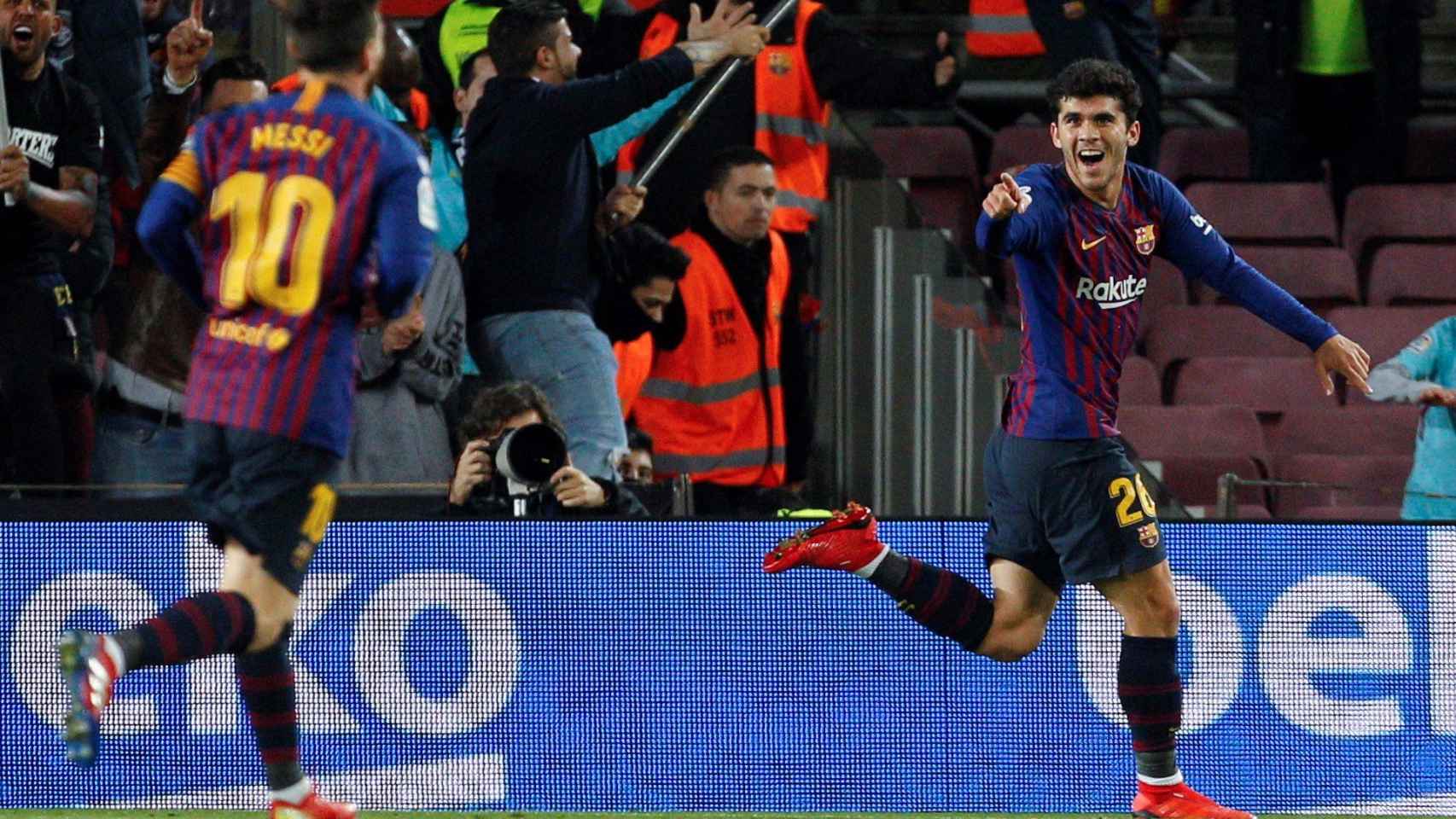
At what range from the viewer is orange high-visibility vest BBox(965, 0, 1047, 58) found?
1037 cm

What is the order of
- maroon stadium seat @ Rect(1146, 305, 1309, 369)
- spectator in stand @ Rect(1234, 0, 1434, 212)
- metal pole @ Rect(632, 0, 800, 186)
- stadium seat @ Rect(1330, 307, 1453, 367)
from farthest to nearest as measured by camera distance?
spectator in stand @ Rect(1234, 0, 1434, 212) < maroon stadium seat @ Rect(1146, 305, 1309, 369) < stadium seat @ Rect(1330, 307, 1453, 367) < metal pole @ Rect(632, 0, 800, 186)

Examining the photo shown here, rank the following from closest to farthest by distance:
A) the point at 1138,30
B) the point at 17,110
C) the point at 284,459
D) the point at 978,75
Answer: the point at 284,459, the point at 17,110, the point at 1138,30, the point at 978,75

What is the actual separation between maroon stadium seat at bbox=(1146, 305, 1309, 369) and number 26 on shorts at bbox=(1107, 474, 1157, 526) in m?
4.23

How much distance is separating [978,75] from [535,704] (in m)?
5.87

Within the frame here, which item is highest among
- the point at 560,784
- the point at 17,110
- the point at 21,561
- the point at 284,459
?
the point at 17,110

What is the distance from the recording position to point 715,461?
27.2 ft

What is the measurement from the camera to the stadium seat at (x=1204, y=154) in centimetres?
1079

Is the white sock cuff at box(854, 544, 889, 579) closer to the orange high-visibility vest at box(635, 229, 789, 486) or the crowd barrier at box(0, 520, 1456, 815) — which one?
the crowd barrier at box(0, 520, 1456, 815)

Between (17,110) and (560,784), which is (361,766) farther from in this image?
(17,110)

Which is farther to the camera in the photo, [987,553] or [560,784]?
[560,784]

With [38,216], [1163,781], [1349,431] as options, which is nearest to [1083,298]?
[1163,781]

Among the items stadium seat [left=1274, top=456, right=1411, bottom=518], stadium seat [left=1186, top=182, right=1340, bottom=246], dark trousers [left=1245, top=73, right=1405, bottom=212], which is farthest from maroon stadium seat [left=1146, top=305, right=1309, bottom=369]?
dark trousers [left=1245, top=73, right=1405, bottom=212]

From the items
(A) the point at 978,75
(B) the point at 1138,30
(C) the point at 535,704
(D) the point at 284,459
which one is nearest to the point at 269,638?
(D) the point at 284,459

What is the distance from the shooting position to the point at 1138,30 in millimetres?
9406
